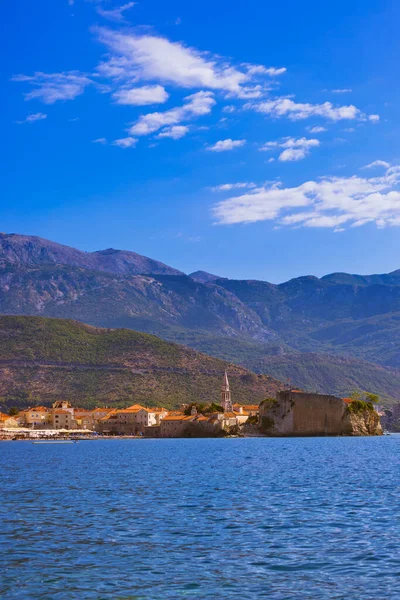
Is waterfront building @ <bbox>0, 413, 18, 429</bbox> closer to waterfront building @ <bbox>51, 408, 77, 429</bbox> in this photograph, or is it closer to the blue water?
waterfront building @ <bbox>51, 408, 77, 429</bbox>

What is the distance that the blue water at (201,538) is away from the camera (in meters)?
22.6

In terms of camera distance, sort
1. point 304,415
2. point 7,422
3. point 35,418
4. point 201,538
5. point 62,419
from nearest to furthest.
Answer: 1. point 201,538
2. point 304,415
3. point 7,422
4. point 35,418
5. point 62,419

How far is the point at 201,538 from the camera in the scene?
29672 millimetres

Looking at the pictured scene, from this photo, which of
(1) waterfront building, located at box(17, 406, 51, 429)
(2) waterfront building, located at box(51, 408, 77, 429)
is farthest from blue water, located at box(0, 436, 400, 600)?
(1) waterfront building, located at box(17, 406, 51, 429)

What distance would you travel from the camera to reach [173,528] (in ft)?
106

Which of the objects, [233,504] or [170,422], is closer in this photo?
[233,504]

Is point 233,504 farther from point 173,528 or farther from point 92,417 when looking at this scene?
point 92,417

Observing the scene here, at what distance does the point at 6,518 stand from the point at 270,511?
1150 cm

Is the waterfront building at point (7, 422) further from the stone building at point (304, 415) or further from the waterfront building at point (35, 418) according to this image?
the stone building at point (304, 415)

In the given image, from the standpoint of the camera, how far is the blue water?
22.6 m

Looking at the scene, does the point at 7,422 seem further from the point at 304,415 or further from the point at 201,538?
the point at 201,538

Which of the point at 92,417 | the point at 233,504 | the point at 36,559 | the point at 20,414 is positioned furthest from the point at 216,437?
the point at 36,559

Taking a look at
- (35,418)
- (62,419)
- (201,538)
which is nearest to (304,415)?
(62,419)

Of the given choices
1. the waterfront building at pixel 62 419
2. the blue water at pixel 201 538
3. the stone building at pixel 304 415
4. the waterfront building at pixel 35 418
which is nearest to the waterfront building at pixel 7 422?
the waterfront building at pixel 35 418
